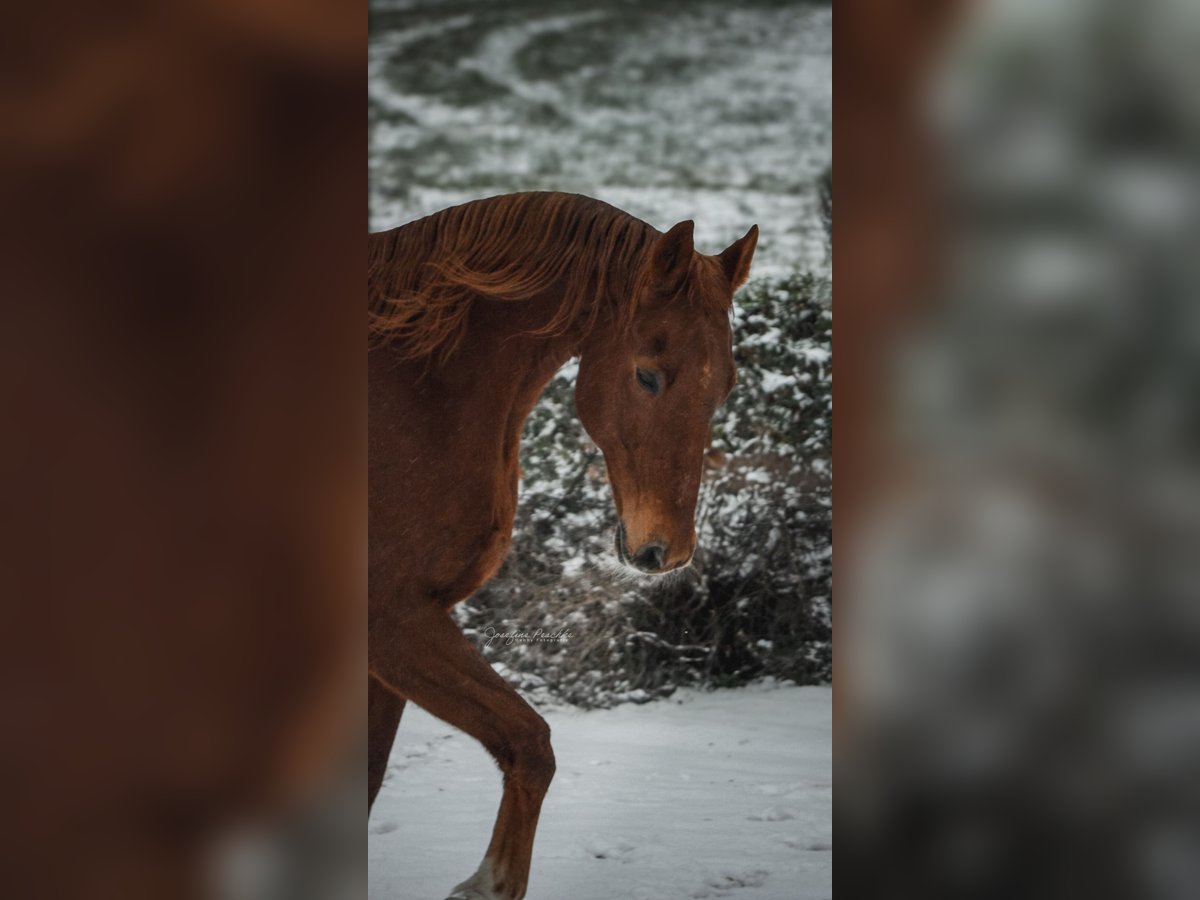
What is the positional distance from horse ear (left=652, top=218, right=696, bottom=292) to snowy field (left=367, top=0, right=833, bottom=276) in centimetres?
5

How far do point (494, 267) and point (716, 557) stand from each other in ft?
2.45

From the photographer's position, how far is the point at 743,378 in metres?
2.19

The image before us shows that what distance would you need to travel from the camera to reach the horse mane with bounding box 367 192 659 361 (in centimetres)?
219

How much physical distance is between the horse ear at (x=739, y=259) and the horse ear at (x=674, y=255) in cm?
7

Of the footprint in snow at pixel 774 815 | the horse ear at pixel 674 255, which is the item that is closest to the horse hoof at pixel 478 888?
the footprint in snow at pixel 774 815

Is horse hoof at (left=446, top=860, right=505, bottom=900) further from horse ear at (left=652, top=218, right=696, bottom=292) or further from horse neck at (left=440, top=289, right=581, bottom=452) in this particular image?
horse ear at (left=652, top=218, right=696, bottom=292)

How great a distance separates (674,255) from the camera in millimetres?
2174

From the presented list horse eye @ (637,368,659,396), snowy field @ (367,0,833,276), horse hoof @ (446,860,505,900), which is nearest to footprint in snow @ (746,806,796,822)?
horse hoof @ (446,860,505,900)
